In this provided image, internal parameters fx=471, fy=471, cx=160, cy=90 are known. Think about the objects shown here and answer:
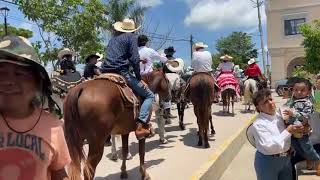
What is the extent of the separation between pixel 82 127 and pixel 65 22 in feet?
35.8

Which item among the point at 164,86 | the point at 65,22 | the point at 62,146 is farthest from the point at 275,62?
the point at 62,146

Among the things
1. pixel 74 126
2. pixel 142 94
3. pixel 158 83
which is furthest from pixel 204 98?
pixel 74 126

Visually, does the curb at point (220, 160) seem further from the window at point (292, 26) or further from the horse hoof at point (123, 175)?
the window at point (292, 26)

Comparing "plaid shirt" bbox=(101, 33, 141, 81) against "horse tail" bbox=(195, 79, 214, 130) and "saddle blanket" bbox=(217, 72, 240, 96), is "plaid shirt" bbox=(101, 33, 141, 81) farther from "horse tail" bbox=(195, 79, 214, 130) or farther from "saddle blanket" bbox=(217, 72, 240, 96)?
"saddle blanket" bbox=(217, 72, 240, 96)

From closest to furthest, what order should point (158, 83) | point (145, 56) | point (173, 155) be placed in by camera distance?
point (173, 155) → point (145, 56) → point (158, 83)

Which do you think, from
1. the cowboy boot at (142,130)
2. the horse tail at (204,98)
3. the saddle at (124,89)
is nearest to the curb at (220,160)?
the horse tail at (204,98)

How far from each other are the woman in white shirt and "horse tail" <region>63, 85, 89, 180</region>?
2.04 m

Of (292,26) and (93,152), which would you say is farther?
(292,26)

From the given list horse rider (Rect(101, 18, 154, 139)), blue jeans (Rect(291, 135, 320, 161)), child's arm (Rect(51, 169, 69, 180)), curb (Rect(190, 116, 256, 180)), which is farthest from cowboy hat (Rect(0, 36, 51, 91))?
curb (Rect(190, 116, 256, 180))

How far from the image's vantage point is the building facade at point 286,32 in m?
47.8

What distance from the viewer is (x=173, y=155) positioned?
9125 millimetres

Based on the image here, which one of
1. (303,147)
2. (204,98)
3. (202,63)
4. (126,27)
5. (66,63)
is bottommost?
(303,147)

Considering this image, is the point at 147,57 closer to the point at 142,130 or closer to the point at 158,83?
the point at 158,83

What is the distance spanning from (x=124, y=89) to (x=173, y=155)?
299cm
